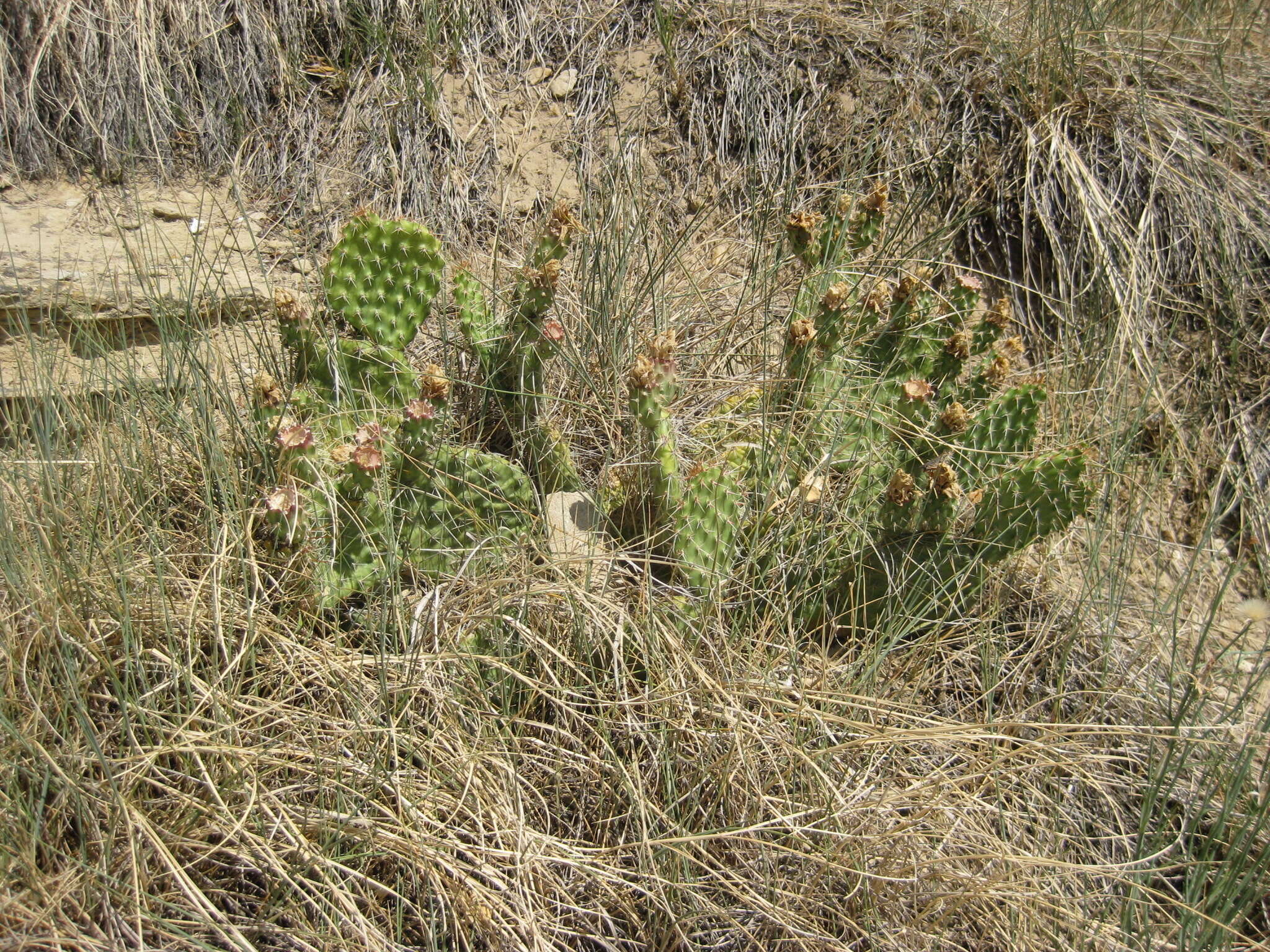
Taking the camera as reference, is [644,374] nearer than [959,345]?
Yes

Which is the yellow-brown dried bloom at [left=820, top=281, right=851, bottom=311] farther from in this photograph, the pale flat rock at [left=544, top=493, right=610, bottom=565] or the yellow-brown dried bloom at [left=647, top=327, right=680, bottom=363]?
the pale flat rock at [left=544, top=493, right=610, bottom=565]

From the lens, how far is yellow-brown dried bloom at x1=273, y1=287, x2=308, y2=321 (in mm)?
1895

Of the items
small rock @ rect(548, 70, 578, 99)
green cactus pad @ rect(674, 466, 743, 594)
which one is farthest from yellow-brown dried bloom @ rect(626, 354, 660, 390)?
small rock @ rect(548, 70, 578, 99)

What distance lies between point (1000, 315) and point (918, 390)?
339 millimetres

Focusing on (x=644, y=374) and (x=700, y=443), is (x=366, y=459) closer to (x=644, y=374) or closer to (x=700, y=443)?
(x=644, y=374)

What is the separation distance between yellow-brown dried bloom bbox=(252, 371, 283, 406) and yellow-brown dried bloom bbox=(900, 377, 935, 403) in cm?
129

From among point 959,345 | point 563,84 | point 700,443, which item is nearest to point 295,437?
point 700,443

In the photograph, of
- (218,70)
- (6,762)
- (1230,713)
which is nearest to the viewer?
(6,762)

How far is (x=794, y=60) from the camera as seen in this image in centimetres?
303

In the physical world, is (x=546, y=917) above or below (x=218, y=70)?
below

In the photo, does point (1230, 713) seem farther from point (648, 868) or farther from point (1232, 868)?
point (648, 868)

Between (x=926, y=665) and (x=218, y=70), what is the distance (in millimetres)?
2553

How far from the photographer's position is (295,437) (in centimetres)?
171

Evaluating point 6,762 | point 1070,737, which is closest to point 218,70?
point 6,762
